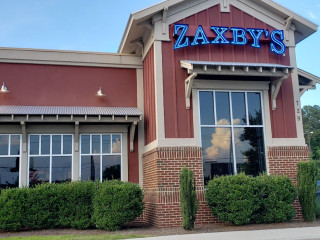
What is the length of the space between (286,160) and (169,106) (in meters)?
4.55

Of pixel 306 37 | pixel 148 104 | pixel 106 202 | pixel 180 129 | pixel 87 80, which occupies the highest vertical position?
pixel 306 37

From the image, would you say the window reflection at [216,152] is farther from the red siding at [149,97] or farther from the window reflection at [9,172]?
the window reflection at [9,172]

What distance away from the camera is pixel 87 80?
14875 mm

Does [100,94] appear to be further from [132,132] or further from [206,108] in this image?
[206,108]

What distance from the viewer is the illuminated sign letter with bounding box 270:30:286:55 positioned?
13.7m

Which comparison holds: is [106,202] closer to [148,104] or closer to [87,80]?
[148,104]

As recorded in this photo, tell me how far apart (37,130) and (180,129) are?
528cm

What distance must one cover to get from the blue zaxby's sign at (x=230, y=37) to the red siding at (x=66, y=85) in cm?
Result: 307

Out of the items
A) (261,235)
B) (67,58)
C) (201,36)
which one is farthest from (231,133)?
(67,58)

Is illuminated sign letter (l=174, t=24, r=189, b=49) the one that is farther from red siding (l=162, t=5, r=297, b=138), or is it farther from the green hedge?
the green hedge

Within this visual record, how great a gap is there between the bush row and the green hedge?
239 cm

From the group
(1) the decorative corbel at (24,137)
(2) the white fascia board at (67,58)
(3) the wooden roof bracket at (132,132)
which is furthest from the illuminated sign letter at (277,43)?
(1) the decorative corbel at (24,137)

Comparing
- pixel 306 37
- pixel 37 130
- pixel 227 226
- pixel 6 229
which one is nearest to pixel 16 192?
pixel 6 229

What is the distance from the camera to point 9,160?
13539 mm
